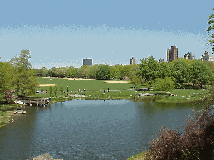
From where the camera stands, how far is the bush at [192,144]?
15500 millimetres

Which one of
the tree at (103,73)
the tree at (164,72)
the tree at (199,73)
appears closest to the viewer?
the tree at (199,73)

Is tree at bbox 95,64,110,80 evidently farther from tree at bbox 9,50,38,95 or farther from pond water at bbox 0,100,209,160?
pond water at bbox 0,100,209,160

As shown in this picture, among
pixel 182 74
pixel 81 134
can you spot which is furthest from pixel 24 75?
pixel 182 74

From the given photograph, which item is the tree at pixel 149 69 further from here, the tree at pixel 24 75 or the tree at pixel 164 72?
the tree at pixel 24 75

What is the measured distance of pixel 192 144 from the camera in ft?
52.1

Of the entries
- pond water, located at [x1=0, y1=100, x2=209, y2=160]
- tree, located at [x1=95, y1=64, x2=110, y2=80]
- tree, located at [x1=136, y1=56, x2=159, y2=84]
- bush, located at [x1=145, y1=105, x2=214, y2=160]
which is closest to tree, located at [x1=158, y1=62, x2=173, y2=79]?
tree, located at [x1=136, y1=56, x2=159, y2=84]

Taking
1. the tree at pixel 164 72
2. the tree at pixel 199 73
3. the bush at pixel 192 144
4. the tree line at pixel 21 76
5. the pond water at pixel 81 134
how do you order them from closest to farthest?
the bush at pixel 192 144 < the pond water at pixel 81 134 < the tree line at pixel 21 76 < the tree at pixel 199 73 < the tree at pixel 164 72

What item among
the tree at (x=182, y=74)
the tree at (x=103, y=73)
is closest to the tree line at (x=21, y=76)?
the tree at (x=182, y=74)

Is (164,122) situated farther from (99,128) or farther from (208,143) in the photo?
(208,143)

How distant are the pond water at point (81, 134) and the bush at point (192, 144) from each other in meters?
7.66

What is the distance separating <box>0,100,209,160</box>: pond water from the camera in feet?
79.0

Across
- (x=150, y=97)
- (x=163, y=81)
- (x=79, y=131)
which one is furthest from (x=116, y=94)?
(x=79, y=131)

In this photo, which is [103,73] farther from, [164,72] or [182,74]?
[182,74]

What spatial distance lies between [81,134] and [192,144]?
17676 mm
